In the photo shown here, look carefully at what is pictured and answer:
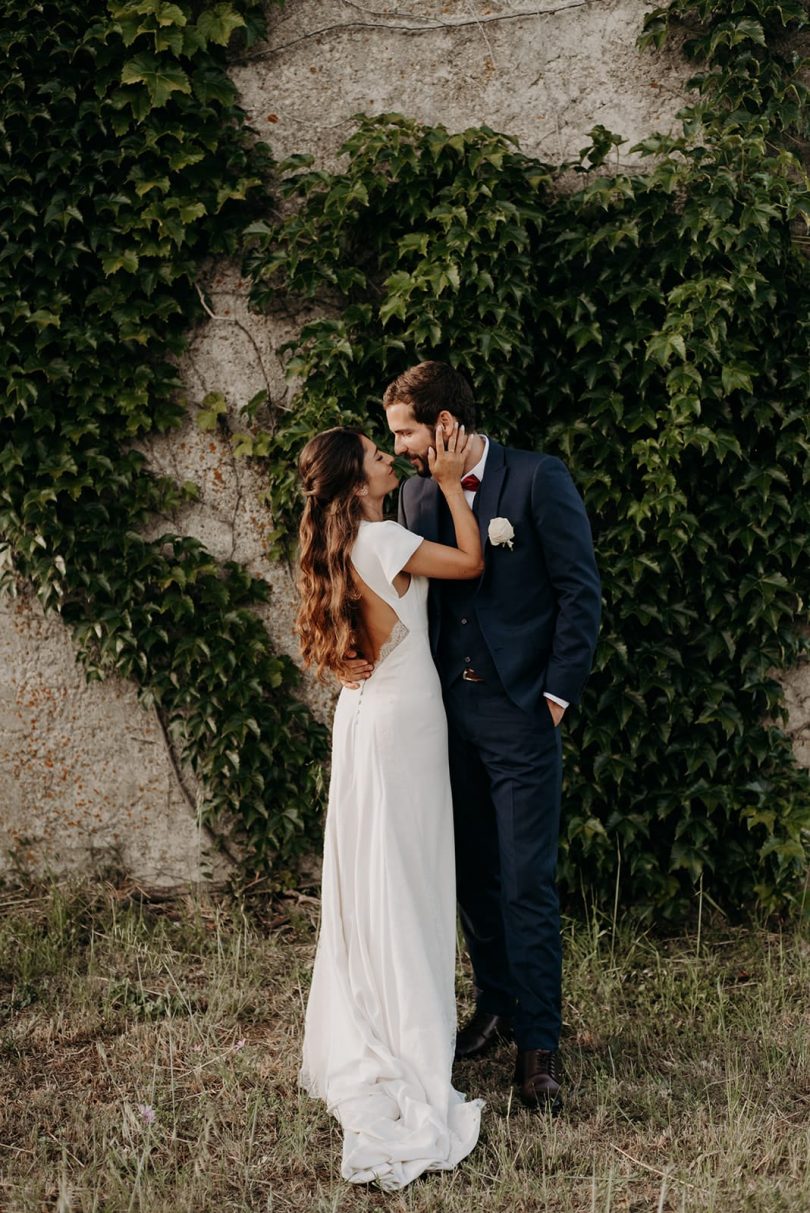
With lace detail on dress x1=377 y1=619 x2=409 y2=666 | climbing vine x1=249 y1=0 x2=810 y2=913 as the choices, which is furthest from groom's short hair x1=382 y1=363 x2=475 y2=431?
climbing vine x1=249 y1=0 x2=810 y2=913

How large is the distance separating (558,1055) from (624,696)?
1.43 meters

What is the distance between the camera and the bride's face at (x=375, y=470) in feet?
10.5

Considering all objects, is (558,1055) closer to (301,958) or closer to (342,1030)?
(342,1030)

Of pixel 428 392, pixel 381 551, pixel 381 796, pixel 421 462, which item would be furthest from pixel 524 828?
pixel 428 392

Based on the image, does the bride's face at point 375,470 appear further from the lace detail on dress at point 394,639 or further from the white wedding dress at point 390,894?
the lace detail on dress at point 394,639

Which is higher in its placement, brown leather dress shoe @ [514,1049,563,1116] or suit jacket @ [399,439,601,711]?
suit jacket @ [399,439,601,711]

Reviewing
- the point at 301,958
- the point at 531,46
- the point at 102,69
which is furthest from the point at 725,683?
the point at 102,69

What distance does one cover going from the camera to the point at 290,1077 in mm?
3398

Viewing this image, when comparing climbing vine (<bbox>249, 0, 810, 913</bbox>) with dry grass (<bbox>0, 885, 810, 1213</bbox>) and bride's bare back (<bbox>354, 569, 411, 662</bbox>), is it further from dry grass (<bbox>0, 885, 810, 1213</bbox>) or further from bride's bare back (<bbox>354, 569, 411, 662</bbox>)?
bride's bare back (<bbox>354, 569, 411, 662</bbox>)

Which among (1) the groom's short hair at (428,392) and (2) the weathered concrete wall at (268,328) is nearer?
(1) the groom's short hair at (428,392)

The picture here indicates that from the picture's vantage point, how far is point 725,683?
170 inches

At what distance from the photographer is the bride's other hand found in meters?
3.19

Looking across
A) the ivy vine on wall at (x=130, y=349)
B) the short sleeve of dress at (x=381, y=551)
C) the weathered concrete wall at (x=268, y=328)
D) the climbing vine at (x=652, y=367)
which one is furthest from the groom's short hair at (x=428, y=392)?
the ivy vine on wall at (x=130, y=349)

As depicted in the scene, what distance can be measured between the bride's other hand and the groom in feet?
0.12
